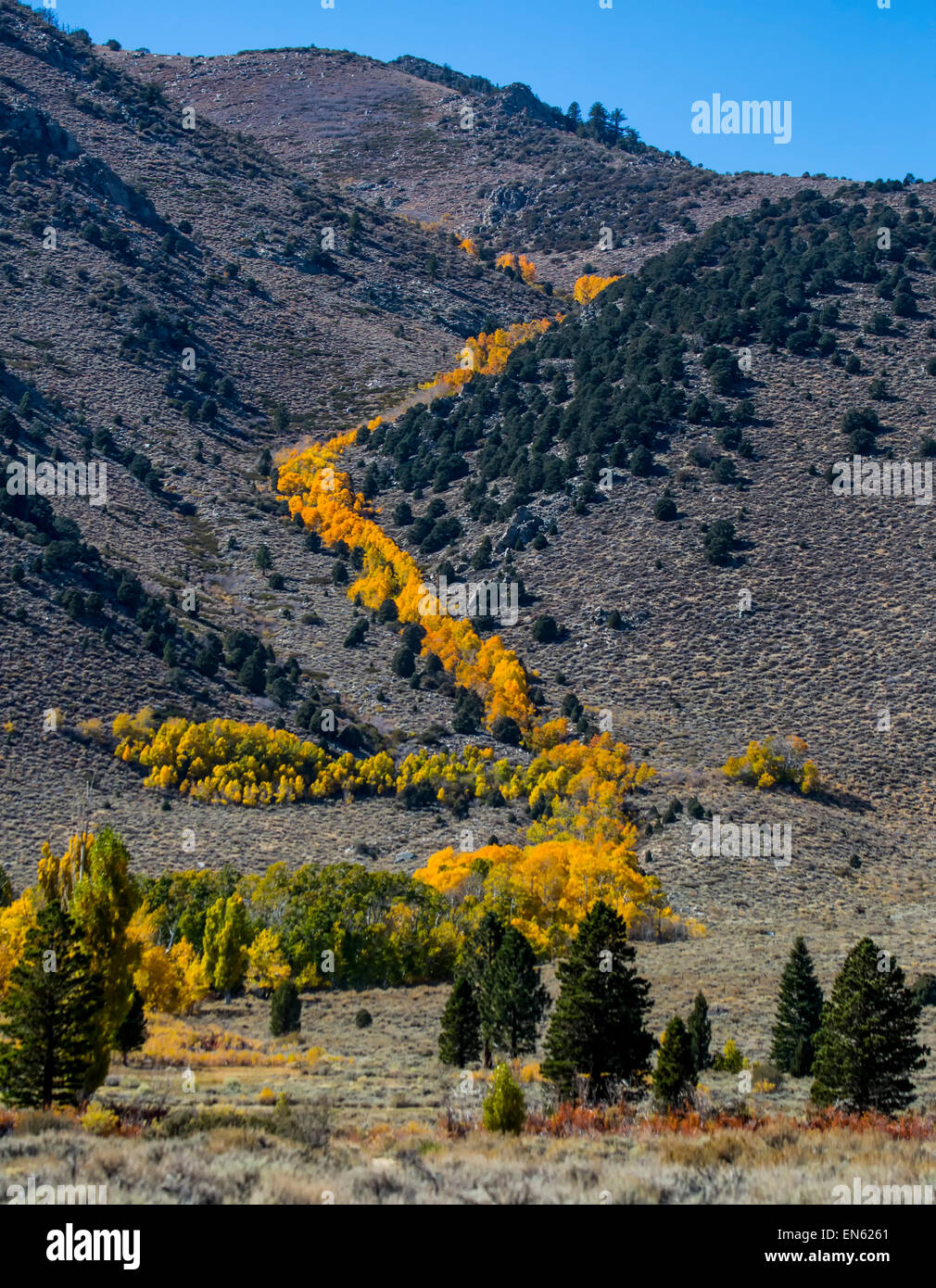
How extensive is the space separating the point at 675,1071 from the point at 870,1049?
12.9 feet

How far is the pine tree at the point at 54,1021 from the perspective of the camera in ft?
60.9

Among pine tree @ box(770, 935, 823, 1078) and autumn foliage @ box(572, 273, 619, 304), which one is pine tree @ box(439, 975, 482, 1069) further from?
autumn foliage @ box(572, 273, 619, 304)

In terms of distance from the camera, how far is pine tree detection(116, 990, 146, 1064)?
1115 inches

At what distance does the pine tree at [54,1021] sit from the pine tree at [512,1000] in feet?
45.0

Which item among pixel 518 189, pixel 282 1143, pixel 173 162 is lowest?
pixel 282 1143

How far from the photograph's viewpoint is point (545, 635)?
74500 millimetres

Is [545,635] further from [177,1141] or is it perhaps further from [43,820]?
[177,1141]

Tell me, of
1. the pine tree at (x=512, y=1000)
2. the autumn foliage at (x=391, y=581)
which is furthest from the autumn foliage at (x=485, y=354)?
the pine tree at (x=512, y=1000)

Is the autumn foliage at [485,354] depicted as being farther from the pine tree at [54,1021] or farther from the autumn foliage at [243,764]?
the pine tree at [54,1021]

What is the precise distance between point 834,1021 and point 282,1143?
12.2 metres

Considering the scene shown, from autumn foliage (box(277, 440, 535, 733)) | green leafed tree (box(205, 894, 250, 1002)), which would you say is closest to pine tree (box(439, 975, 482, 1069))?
green leafed tree (box(205, 894, 250, 1002))

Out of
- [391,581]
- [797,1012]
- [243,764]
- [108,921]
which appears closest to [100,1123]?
[108,921]
